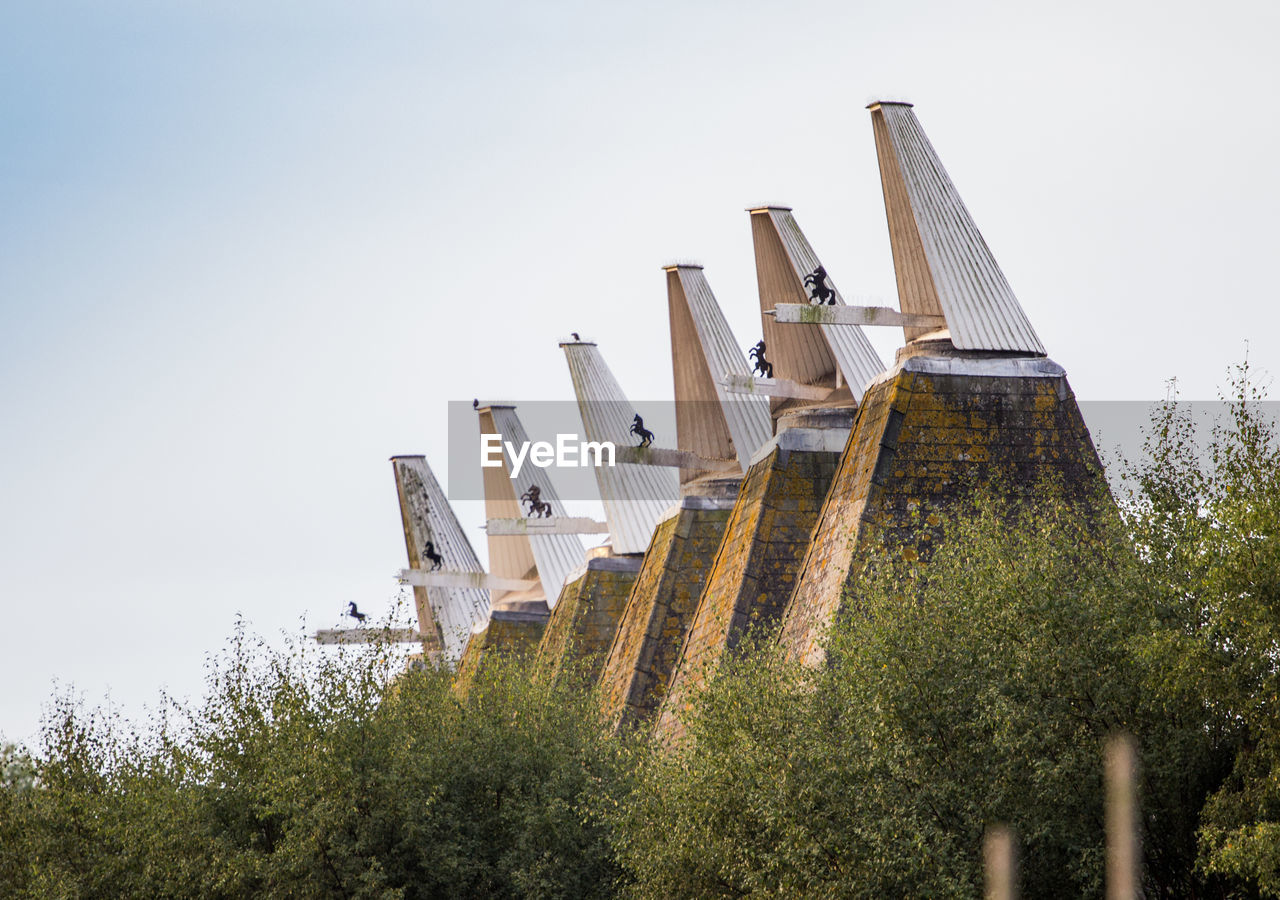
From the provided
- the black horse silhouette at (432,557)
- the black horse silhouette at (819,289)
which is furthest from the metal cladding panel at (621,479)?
the black horse silhouette at (432,557)

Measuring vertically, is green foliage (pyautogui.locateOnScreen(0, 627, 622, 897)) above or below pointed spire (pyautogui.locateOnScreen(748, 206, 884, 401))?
below

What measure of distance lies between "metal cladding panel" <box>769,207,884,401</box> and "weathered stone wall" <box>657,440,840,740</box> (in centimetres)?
221

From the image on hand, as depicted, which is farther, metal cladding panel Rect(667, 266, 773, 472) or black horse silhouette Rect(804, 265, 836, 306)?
metal cladding panel Rect(667, 266, 773, 472)

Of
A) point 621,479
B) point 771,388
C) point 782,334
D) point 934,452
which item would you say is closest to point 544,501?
point 621,479

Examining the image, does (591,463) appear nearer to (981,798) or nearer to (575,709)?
(575,709)

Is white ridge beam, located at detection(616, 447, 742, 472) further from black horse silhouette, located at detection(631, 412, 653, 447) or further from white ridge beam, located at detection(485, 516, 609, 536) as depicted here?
white ridge beam, located at detection(485, 516, 609, 536)

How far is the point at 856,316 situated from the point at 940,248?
1495 mm

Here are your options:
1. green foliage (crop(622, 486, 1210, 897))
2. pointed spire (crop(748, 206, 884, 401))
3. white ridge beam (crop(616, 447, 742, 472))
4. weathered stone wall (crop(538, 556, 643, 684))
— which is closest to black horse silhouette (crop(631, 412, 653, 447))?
white ridge beam (crop(616, 447, 742, 472))

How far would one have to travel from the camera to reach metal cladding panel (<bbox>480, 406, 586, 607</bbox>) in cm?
4806

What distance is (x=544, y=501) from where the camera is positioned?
48156mm

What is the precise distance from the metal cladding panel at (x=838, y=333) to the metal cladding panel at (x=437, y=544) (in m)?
22.6

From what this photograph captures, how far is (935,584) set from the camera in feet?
66.8

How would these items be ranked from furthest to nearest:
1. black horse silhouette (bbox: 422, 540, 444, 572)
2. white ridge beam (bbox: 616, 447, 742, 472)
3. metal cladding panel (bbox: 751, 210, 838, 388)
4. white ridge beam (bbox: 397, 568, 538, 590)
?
black horse silhouette (bbox: 422, 540, 444, 572) < white ridge beam (bbox: 397, 568, 538, 590) < white ridge beam (bbox: 616, 447, 742, 472) < metal cladding panel (bbox: 751, 210, 838, 388)

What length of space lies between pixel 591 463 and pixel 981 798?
2467cm
